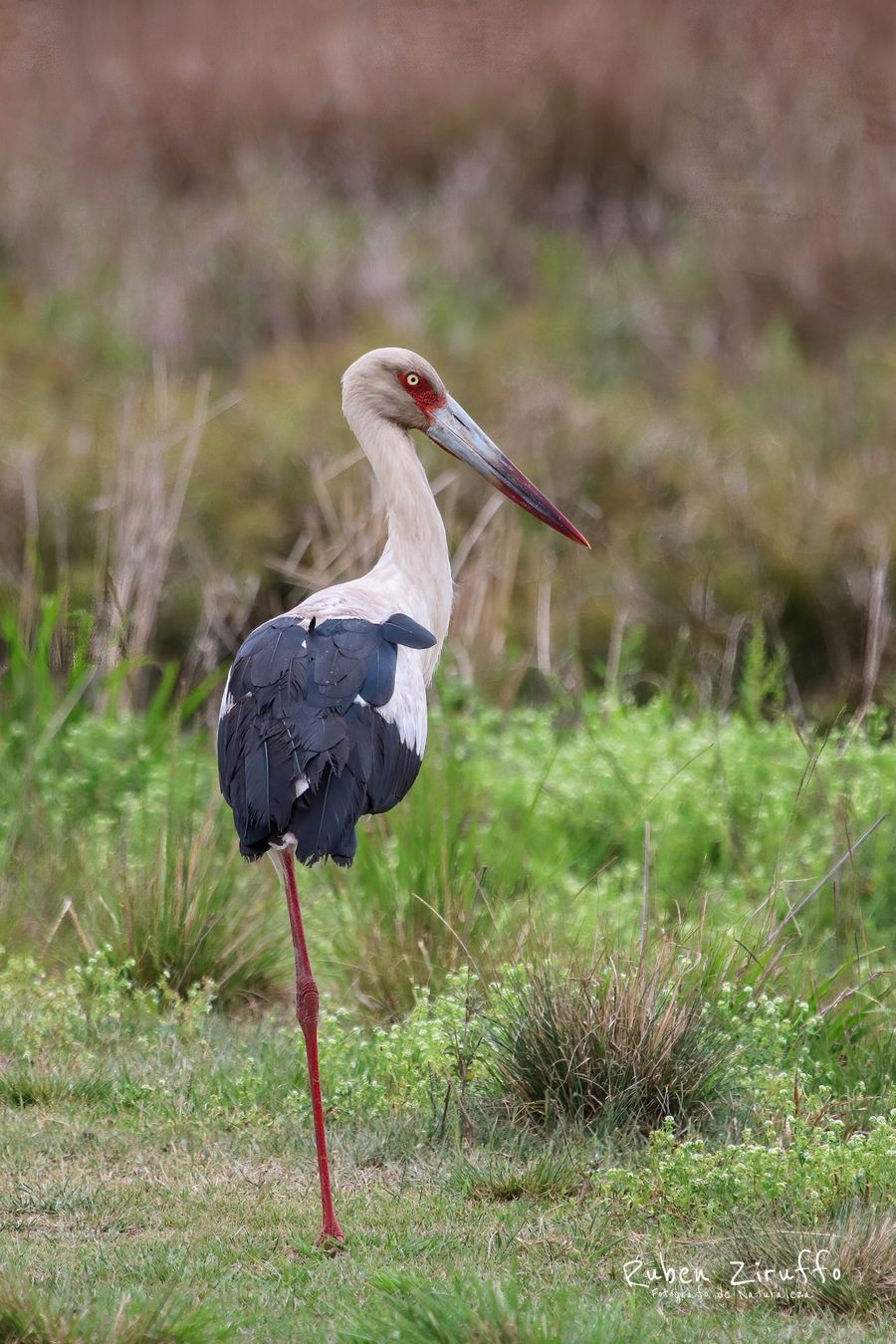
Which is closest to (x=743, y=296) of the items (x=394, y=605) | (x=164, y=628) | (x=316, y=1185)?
(x=164, y=628)

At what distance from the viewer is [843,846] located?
609cm

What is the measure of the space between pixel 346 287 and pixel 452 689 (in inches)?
393

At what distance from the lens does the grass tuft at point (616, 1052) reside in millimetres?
4480

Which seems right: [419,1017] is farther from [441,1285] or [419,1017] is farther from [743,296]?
[743,296]

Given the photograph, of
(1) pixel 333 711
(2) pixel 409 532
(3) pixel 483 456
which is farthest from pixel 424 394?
(1) pixel 333 711

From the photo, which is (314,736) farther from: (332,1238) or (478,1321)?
(478,1321)

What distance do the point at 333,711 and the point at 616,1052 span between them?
1168 mm

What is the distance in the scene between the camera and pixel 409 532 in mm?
5133

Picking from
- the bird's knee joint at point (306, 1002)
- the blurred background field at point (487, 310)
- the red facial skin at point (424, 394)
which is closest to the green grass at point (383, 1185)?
the bird's knee joint at point (306, 1002)

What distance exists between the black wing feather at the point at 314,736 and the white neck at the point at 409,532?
532 mm

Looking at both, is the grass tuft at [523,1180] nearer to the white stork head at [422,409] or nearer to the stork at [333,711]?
the stork at [333,711]

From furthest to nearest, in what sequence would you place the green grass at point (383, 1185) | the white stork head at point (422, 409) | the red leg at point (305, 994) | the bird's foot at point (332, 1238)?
the white stork head at point (422, 409)
the red leg at point (305, 994)
the bird's foot at point (332, 1238)
the green grass at point (383, 1185)

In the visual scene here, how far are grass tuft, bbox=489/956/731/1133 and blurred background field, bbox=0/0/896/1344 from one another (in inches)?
0.5
